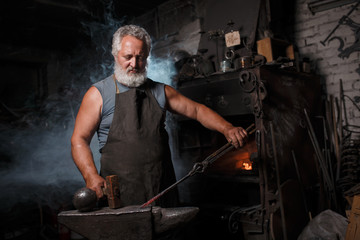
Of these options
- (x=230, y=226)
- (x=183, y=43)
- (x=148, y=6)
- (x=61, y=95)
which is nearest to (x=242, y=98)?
(x=230, y=226)

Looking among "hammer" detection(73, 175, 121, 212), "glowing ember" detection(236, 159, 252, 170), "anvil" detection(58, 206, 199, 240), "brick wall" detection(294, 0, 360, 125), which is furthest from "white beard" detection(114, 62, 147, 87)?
"brick wall" detection(294, 0, 360, 125)

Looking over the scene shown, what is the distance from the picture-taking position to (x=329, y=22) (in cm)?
412

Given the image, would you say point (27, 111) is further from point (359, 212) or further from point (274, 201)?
point (359, 212)

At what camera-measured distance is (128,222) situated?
180cm

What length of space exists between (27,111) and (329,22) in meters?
5.44

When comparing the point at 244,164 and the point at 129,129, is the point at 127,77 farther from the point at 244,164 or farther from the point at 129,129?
the point at 244,164

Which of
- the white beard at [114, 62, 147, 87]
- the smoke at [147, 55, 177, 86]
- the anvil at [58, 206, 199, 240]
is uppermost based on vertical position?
the smoke at [147, 55, 177, 86]

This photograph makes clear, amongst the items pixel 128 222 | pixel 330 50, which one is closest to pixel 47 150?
pixel 128 222

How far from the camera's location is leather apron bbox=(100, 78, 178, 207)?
2371 millimetres

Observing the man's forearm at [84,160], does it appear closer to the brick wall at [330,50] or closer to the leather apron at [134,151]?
the leather apron at [134,151]

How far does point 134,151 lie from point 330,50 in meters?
3.15

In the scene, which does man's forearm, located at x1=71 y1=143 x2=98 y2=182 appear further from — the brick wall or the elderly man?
the brick wall

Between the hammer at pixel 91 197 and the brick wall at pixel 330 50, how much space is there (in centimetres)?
331

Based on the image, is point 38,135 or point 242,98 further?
point 38,135
